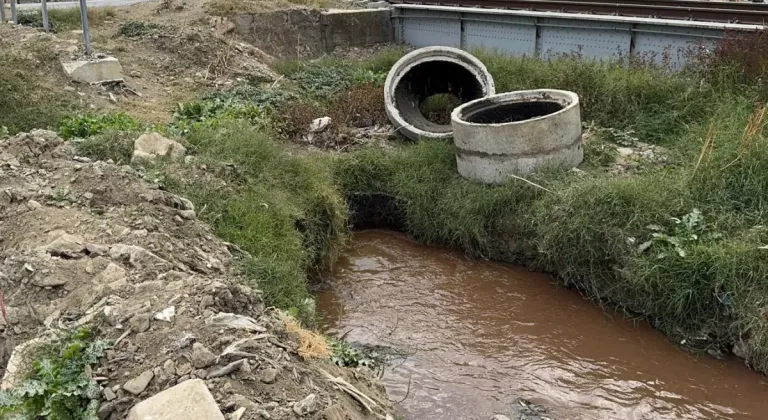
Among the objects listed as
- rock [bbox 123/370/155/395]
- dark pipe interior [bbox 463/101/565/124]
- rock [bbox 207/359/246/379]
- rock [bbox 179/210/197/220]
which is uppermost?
rock [bbox 207/359/246/379]

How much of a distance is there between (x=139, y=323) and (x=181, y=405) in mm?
820

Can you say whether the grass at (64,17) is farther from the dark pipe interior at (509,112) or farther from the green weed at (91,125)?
the dark pipe interior at (509,112)

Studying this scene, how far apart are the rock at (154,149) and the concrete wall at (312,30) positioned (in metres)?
7.05

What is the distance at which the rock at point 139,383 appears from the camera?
3.33m

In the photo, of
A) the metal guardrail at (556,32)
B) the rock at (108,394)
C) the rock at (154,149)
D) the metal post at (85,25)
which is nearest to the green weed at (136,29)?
the metal post at (85,25)

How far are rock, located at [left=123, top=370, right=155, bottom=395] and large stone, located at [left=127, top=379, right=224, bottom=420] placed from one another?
199mm

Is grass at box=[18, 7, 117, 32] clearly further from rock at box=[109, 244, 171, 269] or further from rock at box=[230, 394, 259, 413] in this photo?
rock at box=[230, 394, 259, 413]

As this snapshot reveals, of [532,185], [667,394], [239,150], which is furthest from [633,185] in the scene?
[239,150]

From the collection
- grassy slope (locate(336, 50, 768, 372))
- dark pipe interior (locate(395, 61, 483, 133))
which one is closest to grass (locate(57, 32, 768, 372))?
grassy slope (locate(336, 50, 768, 372))

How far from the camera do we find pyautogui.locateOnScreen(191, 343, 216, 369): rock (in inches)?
133

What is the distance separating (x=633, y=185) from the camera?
6.84m

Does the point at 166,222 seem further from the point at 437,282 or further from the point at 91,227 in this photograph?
the point at 437,282

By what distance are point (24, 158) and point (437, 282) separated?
13.7 ft

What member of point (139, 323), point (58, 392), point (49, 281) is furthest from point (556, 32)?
point (58, 392)
